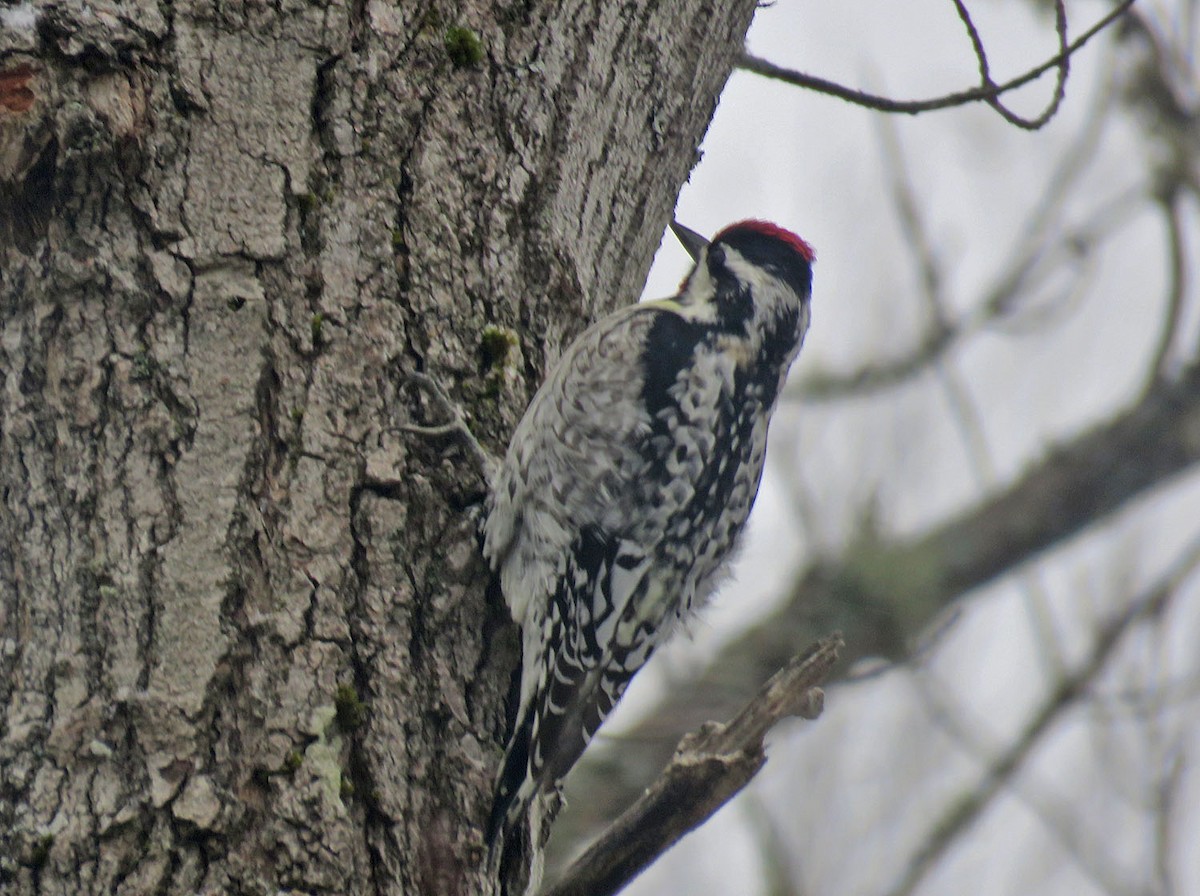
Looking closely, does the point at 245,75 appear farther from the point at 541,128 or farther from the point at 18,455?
the point at 18,455

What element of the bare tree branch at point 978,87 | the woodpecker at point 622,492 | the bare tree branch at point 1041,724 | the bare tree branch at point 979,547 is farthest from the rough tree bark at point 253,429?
the bare tree branch at point 1041,724

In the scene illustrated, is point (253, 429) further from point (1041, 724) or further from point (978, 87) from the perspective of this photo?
point (1041, 724)

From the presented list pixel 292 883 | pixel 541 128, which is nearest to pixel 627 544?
pixel 541 128

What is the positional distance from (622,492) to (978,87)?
1.34m

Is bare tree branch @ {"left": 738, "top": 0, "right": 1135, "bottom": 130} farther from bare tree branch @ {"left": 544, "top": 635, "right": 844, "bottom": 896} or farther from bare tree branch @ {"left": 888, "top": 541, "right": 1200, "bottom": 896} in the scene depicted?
bare tree branch @ {"left": 888, "top": 541, "right": 1200, "bottom": 896}

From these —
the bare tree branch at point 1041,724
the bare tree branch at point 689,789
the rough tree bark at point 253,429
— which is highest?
the rough tree bark at point 253,429

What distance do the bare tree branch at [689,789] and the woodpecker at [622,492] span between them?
0.22 metres

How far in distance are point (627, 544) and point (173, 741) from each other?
135 centimetres

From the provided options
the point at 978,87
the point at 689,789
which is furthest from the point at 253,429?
the point at 978,87

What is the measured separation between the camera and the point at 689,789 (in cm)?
220

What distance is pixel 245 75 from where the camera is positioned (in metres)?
2.36

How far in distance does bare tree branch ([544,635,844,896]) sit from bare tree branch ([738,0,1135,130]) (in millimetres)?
1637

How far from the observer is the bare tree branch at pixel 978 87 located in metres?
3.20

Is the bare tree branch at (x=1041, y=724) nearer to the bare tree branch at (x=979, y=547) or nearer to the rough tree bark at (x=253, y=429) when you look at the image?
the bare tree branch at (x=979, y=547)
